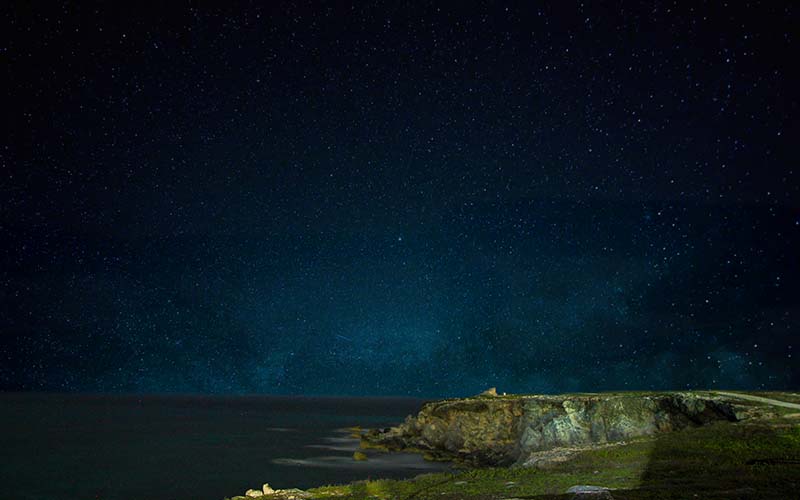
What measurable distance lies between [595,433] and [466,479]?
24.7 metres

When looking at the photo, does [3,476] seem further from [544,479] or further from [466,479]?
[544,479]

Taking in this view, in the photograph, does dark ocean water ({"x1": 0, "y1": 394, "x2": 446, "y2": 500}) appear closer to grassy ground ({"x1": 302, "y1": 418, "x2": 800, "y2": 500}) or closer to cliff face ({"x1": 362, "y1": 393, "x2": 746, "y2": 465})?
cliff face ({"x1": 362, "y1": 393, "x2": 746, "y2": 465})

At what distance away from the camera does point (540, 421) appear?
5094 cm

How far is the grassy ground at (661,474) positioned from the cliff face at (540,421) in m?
10.8

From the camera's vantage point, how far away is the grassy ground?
19016mm

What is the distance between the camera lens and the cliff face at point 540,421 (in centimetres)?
4612

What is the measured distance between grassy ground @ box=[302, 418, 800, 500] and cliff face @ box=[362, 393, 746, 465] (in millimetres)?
10830

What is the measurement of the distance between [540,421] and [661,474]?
95.5 ft

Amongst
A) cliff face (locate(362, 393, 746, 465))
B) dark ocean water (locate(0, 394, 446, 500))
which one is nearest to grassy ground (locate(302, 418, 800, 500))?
cliff face (locate(362, 393, 746, 465))

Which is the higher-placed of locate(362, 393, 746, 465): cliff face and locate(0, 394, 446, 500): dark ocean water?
locate(362, 393, 746, 465): cliff face

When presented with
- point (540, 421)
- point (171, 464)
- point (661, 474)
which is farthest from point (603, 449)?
point (171, 464)

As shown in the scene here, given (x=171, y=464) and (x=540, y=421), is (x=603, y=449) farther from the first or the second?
(x=171, y=464)

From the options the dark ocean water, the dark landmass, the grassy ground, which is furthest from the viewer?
the dark ocean water

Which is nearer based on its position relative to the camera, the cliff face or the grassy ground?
the grassy ground
